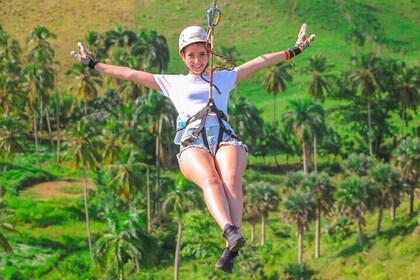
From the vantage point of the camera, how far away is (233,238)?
6.36 m

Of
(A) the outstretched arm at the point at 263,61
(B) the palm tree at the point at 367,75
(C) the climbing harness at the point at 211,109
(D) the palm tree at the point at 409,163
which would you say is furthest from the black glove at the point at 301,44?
(B) the palm tree at the point at 367,75

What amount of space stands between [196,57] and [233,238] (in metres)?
2.25

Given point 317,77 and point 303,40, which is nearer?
point 303,40

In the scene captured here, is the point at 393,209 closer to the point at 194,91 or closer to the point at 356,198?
the point at 356,198

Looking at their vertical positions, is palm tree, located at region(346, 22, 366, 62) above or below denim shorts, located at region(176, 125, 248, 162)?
above

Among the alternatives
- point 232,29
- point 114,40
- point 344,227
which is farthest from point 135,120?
point 232,29

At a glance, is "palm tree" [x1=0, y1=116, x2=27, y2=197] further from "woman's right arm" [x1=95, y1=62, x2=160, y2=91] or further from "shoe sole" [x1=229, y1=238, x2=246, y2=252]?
"shoe sole" [x1=229, y1=238, x2=246, y2=252]

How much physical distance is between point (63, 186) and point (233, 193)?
71.6m

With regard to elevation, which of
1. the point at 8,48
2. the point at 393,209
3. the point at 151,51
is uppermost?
the point at 8,48

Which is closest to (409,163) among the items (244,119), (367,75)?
(367,75)

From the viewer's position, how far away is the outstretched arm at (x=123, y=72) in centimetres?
819

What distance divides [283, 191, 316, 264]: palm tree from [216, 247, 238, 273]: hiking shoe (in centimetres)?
5639

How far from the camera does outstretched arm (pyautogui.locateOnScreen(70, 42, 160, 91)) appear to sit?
8188mm

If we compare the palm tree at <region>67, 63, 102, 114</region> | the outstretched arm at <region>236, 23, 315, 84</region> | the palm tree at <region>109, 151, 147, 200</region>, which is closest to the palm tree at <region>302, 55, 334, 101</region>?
the palm tree at <region>67, 63, 102, 114</region>
